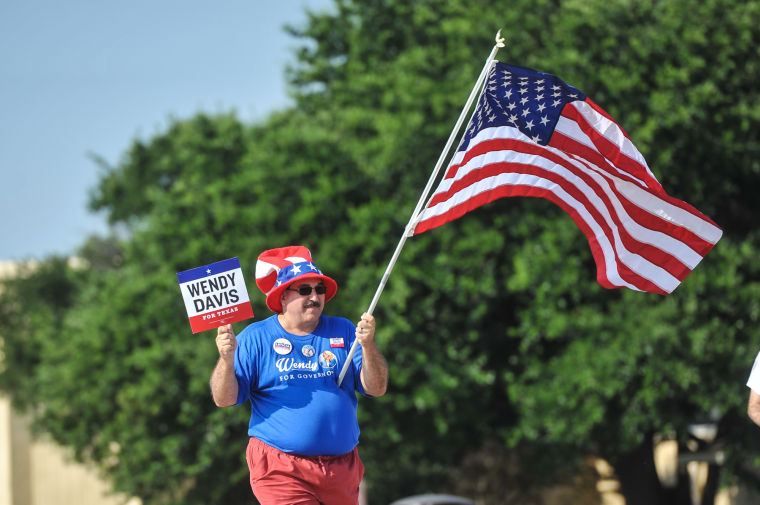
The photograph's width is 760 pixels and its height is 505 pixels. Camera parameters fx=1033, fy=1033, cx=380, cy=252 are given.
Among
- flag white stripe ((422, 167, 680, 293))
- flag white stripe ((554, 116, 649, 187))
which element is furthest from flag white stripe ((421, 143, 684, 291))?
flag white stripe ((554, 116, 649, 187))

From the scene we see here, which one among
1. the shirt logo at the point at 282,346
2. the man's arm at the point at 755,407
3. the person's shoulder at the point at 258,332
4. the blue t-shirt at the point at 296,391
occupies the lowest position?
the man's arm at the point at 755,407

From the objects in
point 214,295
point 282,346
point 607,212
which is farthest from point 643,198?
point 214,295

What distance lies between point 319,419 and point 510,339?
41.1 feet

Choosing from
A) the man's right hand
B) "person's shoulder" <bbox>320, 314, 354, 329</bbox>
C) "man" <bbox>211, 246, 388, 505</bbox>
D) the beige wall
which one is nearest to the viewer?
the man's right hand

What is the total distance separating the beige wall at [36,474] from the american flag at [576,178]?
83.8ft

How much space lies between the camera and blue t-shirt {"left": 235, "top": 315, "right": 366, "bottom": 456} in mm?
5137

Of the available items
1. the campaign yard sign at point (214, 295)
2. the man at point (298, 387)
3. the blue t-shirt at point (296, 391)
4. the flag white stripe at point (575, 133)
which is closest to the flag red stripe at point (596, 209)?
the flag white stripe at point (575, 133)

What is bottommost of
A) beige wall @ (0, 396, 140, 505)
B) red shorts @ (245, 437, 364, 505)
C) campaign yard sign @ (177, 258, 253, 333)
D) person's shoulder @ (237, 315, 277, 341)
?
beige wall @ (0, 396, 140, 505)

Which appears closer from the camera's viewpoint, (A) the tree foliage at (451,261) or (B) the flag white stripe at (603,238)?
(B) the flag white stripe at (603,238)

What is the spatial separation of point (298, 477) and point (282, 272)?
104 cm

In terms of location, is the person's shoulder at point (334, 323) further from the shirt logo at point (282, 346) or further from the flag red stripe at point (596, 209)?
the flag red stripe at point (596, 209)

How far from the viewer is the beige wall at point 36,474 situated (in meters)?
30.0

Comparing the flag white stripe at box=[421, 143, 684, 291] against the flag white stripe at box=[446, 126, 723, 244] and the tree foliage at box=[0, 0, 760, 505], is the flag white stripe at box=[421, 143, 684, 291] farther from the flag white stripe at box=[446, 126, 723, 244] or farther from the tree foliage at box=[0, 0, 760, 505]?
the tree foliage at box=[0, 0, 760, 505]

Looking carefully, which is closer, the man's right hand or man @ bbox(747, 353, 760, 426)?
the man's right hand
